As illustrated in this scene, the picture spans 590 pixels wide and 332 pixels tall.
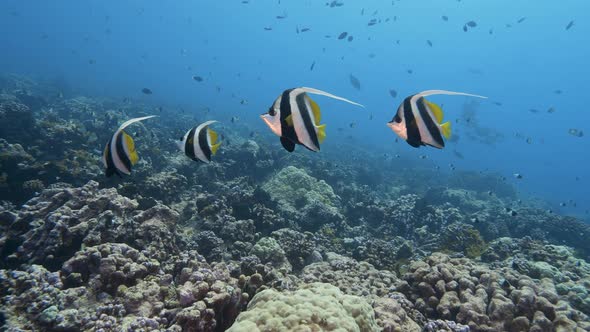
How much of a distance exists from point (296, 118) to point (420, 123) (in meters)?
1.00

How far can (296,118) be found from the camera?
2.18 metres

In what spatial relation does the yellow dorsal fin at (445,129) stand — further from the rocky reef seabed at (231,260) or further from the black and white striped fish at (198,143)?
the black and white striped fish at (198,143)

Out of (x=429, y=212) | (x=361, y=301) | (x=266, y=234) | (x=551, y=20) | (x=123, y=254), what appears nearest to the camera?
(x=361, y=301)

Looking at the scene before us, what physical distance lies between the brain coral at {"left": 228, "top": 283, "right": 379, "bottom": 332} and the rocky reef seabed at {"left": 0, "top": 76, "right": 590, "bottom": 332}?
0.05ft

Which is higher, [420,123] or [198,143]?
[420,123]

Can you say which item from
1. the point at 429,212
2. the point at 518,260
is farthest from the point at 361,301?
the point at 429,212

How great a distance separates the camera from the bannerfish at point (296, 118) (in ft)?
7.14

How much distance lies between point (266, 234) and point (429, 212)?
21.9 ft

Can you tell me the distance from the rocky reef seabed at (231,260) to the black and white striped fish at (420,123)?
1.93 metres

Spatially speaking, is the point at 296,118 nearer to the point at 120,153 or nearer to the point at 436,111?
the point at 436,111

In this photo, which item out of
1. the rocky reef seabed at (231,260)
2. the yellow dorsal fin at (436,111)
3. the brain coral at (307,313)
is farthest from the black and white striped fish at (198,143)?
the yellow dorsal fin at (436,111)

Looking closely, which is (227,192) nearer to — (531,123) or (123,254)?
(123,254)

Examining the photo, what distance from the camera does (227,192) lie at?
9539 mm

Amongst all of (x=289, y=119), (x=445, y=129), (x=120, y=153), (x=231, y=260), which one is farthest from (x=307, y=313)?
(x=231, y=260)
